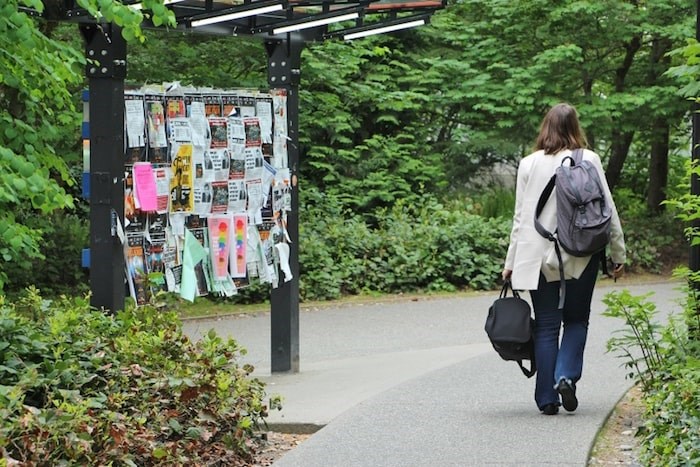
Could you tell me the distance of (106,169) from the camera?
7.47 meters

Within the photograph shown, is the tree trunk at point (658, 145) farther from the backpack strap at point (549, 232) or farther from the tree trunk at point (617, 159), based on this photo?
the backpack strap at point (549, 232)

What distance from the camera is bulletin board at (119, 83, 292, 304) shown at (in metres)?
7.76

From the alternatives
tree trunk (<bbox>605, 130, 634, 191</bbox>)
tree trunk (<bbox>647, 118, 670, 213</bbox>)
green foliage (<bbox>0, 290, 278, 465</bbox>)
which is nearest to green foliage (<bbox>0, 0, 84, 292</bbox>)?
green foliage (<bbox>0, 290, 278, 465</bbox>)

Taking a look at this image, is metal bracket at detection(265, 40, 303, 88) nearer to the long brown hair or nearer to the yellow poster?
the yellow poster

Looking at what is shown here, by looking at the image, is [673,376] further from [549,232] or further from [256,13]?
[256,13]

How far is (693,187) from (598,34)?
42.6 feet

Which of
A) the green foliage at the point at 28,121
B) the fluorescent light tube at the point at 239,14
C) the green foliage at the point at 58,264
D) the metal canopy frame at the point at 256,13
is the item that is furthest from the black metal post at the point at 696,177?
the green foliage at the point at 58,264

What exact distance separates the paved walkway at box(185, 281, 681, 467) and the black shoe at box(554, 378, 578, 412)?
0.33 ft

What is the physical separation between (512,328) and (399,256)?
8.99 m

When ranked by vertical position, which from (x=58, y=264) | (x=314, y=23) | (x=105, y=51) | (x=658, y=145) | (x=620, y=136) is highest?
(x=314, y=23)

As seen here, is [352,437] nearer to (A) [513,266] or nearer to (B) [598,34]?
(A) [513,266]

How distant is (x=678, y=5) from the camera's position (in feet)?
60.5

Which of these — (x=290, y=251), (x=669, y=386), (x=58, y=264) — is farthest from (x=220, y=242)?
(x=58, y=264)

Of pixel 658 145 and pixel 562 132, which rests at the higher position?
pixel 562 132
